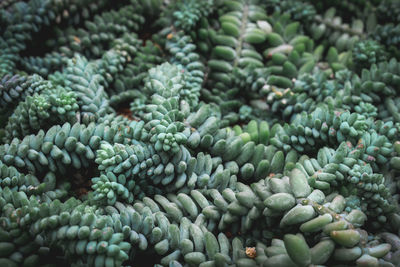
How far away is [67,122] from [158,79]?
30cm

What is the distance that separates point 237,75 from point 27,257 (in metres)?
0.83

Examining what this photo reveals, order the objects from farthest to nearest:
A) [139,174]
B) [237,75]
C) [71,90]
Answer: [237,75] < [71,90] < [139,174]

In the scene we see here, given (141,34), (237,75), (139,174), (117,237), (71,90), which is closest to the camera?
(117,237)

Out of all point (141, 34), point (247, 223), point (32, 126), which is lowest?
point (247, 223)

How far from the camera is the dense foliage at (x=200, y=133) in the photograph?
0.89 meters

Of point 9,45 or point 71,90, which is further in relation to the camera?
point 9,45

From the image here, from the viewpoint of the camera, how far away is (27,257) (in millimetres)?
874

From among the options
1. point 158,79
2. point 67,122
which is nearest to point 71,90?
point 67,122

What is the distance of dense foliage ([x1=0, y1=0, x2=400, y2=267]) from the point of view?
89 cm

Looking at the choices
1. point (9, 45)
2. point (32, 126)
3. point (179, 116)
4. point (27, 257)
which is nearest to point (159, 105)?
point (179, 116)

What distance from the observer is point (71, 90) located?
3.81ft

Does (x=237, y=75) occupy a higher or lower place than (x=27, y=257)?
higher

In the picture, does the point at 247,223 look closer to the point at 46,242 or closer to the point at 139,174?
the point at 139,174

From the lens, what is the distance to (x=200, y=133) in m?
1.09
